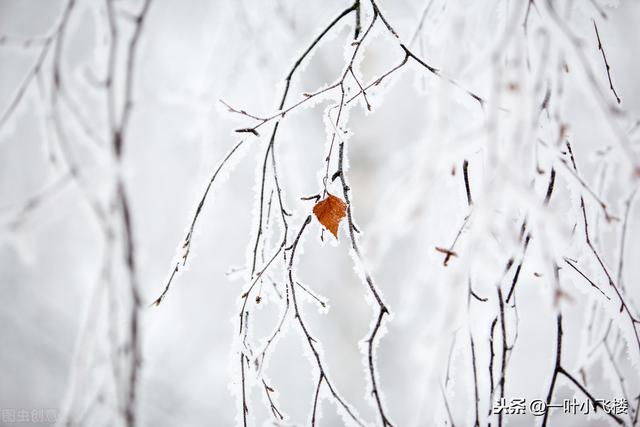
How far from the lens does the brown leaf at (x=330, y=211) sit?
1.53ft

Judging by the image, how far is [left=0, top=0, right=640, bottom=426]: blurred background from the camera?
1.29ft

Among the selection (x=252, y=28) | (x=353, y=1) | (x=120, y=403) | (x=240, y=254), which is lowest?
(x=120, y=403)

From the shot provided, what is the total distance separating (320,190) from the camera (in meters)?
0.46

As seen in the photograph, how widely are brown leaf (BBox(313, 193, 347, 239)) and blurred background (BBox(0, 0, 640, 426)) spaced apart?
1.4 inches

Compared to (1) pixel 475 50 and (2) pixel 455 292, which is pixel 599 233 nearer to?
(1) pixel 475 50

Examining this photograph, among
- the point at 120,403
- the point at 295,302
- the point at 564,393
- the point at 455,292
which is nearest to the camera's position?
the point at 455,292

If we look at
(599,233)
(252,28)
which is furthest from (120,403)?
(252,28)

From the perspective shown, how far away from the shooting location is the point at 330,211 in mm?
469

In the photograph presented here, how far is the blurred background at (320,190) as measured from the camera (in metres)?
0.39

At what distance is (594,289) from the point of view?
50 cm

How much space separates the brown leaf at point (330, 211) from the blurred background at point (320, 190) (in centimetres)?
4

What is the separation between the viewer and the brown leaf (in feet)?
1.53

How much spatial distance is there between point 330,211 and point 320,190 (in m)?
0.03

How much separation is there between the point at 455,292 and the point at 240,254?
2.77m
